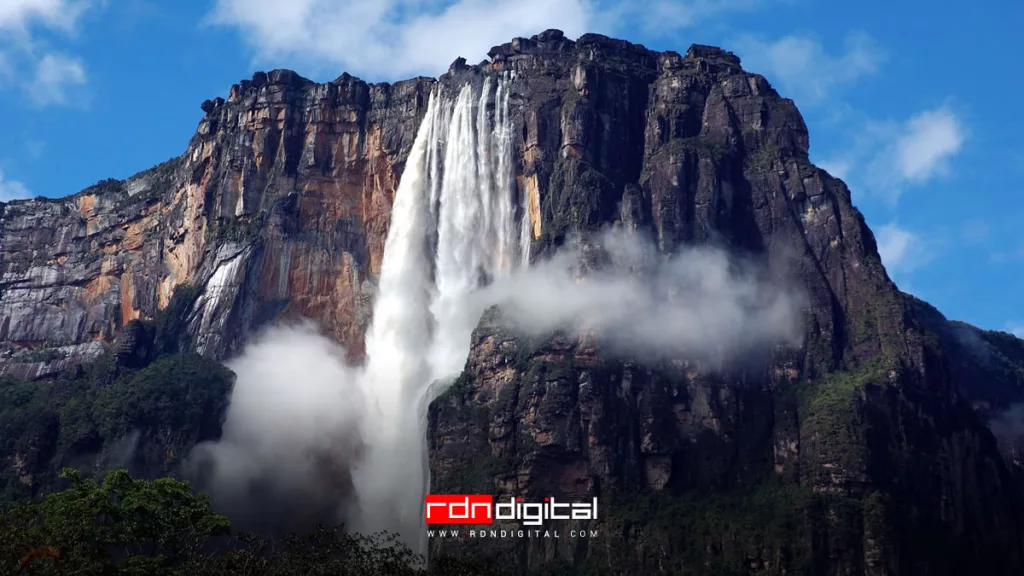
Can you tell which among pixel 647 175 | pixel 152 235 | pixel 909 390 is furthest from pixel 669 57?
pixel 152 235

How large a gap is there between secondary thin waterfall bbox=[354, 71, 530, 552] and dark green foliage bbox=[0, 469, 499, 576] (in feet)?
131

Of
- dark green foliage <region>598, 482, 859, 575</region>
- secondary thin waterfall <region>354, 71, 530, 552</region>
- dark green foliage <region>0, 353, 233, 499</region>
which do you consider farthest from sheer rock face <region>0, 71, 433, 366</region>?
dark green foliage <region>598, 482, 859, 575</region>

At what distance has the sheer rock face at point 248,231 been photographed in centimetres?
15025

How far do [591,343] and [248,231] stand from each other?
37.6m

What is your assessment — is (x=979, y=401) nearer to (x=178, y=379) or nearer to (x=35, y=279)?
(x=178, y=379)

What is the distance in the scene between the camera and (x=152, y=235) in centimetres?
15950

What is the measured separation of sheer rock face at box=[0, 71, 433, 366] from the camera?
150m

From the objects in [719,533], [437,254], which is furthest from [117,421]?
[719,533]

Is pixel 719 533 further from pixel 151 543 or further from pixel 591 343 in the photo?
pixel 151 543

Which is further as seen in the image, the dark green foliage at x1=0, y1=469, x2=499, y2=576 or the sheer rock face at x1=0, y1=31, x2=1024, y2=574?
the sheer rock face at x1=0, y1=31, x2=1024, y2=574

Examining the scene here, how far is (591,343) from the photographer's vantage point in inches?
5153

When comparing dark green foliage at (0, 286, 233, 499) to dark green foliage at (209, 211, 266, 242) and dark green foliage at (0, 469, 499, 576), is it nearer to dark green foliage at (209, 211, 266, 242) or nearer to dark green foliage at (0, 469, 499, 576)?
dark green foliage at (209, 211, 266, 242)

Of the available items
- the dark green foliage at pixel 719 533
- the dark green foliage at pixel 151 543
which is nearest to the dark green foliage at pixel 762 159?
the dark green foliage at pixel 719 533

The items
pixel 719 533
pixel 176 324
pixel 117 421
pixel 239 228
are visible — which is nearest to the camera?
pixel 719 533
